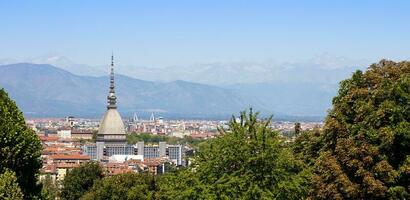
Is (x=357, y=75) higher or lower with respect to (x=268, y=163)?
higher

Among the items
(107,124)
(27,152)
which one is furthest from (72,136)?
(27,152)

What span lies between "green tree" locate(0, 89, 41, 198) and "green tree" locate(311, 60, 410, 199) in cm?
1149

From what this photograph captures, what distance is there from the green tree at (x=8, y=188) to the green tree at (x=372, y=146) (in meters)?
9.85

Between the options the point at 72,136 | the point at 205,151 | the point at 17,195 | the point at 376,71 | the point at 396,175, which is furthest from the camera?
the point at 72,136

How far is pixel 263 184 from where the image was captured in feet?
70.7

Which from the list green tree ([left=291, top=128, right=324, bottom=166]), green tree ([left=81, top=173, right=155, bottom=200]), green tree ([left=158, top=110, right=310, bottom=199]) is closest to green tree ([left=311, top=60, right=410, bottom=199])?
green tree ([left=158, top=110, right=310, bottom=199])

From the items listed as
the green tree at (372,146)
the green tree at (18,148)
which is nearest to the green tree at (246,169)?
the green tree at (372,146)

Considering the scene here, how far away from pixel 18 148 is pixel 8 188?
3.19 meters

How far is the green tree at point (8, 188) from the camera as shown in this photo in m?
26.5

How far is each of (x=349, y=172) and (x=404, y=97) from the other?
253 cm

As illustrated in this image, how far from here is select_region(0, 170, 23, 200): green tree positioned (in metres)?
26.5

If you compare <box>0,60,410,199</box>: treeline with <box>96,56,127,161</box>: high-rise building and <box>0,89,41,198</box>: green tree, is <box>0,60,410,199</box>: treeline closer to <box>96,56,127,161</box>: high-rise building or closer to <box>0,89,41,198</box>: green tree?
<box>0,89,41,198</box>: green tree

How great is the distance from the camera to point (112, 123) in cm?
12044

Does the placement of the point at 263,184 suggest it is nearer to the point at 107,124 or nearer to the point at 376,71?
the point at 376,71
